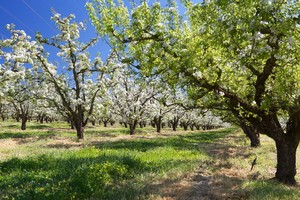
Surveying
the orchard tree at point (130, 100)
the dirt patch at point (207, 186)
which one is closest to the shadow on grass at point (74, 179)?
the dirt patch at point (207, 186)

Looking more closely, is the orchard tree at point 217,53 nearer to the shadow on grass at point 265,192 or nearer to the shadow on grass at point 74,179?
the shadow on grass at point 265,192

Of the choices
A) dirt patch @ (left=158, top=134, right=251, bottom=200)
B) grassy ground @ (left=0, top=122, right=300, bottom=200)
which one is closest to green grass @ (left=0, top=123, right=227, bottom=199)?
grassy ground @ (left=0, top=122, right=300, bottom=200)

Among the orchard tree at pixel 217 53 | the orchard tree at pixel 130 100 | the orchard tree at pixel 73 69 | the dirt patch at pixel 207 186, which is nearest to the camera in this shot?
the orchard tree at pixel 217 53

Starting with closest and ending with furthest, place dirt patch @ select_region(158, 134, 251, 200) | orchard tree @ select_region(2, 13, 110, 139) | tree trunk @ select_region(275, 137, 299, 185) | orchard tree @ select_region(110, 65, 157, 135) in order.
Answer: dirt patch @ select_region(158, 134, 251, 200)
tree trunk @ select_region(275, 137, 299, 185)
orchard tree @ select_region(2, 13, 110, 139)
orchard tree @ select_region(110, 65, 157, 135)

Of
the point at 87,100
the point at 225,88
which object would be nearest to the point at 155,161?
the point at 225,88

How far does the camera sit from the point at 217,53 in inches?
530

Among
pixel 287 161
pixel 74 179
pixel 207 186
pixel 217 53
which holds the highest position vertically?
pixel 217 53

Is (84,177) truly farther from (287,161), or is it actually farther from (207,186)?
(287,161)

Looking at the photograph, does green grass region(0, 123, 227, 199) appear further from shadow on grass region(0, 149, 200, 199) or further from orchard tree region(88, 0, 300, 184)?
orchard tree region(88, 0, 300, 184)

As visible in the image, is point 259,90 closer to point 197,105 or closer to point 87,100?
point 197,105

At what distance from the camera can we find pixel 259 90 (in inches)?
566

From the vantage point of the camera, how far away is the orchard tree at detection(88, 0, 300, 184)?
10227mm

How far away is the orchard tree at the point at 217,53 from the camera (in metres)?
10.2

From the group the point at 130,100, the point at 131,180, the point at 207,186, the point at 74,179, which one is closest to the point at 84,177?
the point at 74,179
